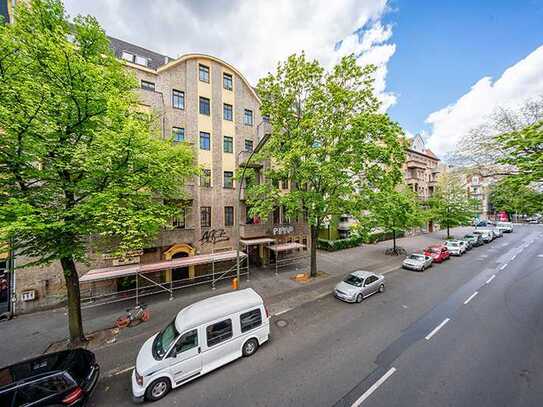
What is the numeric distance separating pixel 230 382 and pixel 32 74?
11423 millimetres

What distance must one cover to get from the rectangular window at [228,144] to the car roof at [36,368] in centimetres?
1380

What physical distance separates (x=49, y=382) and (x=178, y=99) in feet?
51.6

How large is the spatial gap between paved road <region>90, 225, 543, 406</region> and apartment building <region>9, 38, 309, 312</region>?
→ 577cm

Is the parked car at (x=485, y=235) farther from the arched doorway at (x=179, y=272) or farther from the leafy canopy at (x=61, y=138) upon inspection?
the leafy canopy at (x=61, y=138)

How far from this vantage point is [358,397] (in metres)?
5.48

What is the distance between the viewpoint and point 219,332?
680 centimetres

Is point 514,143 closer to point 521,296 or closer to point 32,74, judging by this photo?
point 521,296

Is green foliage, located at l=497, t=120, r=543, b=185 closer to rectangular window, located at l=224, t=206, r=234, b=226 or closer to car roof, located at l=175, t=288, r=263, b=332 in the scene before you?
car roof, located at l=175, t=288, r=263, b=332

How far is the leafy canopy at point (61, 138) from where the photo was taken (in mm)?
6035

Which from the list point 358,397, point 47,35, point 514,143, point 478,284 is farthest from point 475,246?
point 47,35

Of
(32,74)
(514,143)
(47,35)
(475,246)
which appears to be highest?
(47,35)

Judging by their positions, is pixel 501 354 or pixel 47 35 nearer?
pixel 47 35

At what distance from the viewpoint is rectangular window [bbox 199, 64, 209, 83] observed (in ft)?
51.1

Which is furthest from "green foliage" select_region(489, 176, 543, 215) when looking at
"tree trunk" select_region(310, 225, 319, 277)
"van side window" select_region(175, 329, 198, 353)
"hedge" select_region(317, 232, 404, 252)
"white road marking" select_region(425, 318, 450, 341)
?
"van side window" select_region(175, 329, 198, 353)
